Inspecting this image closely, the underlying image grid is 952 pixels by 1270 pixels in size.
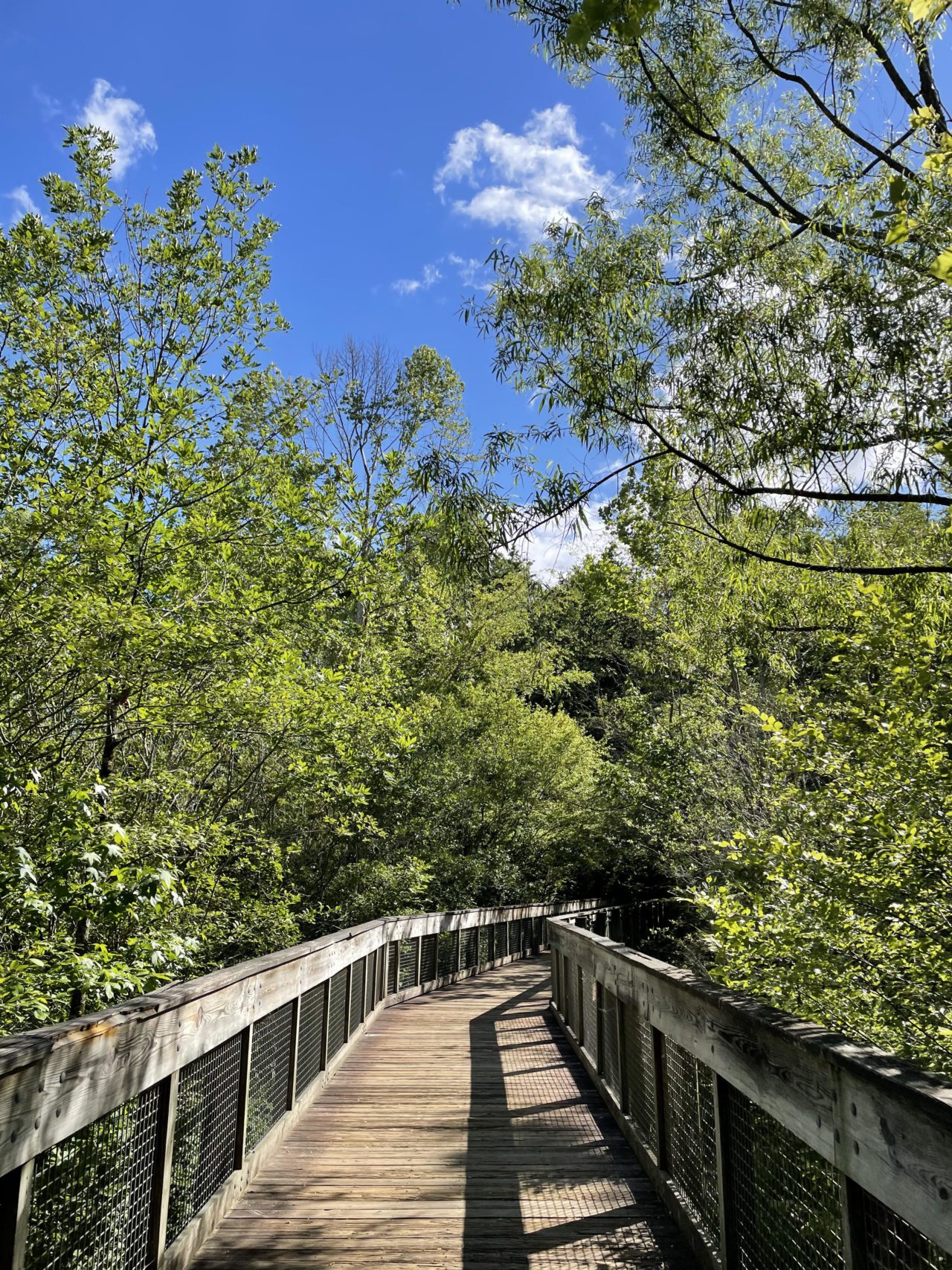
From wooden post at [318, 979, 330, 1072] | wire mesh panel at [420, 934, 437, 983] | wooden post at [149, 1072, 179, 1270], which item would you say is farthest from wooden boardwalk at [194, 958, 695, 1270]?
wire mesh panel at [420, 934, 437, 983]

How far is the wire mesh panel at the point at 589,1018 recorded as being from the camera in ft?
18.3

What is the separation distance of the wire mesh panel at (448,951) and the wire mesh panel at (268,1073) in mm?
6674

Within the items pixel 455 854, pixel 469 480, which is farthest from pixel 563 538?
pixel 455 854

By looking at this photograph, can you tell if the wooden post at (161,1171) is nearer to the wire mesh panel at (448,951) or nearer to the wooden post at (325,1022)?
the wooden post at (325,1022)

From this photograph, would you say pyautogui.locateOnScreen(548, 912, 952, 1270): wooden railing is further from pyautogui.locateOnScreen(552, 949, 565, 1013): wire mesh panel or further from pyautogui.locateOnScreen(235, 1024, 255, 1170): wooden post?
pyautogui.locateOnScreen(552, 949, 565, 1013): wire mesh panel

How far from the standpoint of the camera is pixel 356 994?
6.86m

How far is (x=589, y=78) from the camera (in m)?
5.68

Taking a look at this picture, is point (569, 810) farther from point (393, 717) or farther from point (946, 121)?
point (946, 121)

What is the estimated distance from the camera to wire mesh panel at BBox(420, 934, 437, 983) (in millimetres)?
10242

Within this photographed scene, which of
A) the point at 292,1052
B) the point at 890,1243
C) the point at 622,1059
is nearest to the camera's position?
the point at 890,1243

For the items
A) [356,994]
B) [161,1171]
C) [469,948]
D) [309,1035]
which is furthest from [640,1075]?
[469,948]

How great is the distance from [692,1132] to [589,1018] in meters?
2.97

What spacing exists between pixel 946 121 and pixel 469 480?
3.02 m

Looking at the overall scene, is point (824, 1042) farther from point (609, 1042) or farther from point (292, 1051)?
point (609, 1042)
